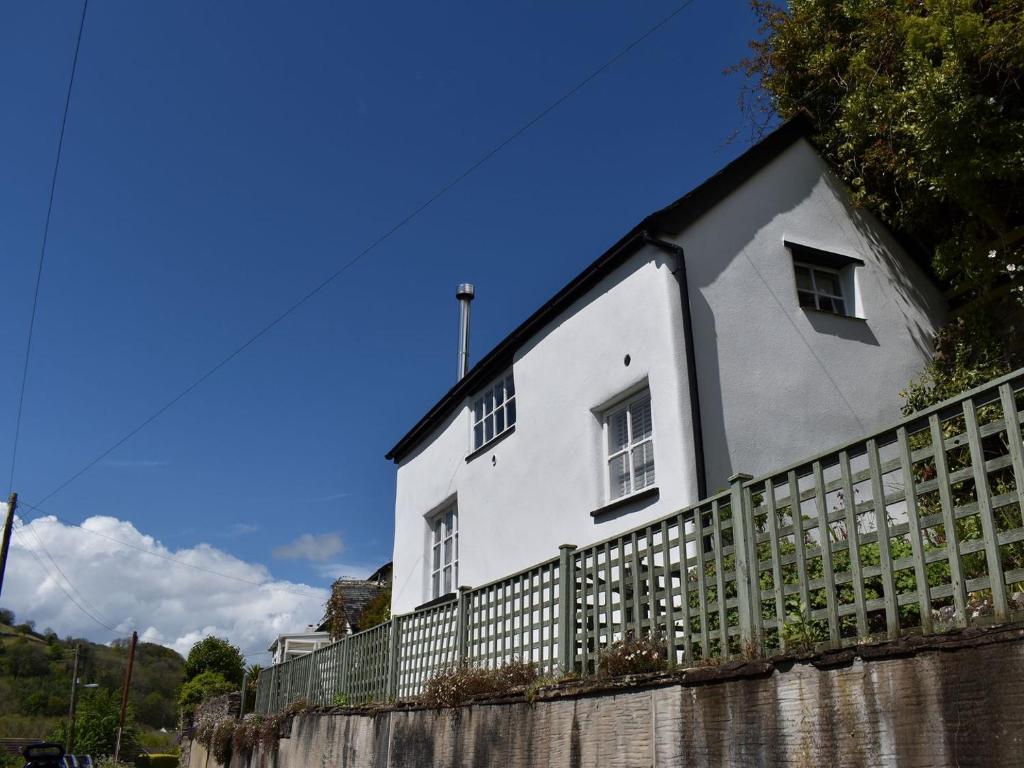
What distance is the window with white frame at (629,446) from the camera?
11.2 metres

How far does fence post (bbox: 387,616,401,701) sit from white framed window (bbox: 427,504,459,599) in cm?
375

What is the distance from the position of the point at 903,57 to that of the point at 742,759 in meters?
9.29

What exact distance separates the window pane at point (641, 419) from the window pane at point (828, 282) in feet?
10.3

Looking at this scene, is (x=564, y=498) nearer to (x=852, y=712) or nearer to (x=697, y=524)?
(x=697, y=524)

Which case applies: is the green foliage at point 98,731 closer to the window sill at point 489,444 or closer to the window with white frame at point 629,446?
the window sill at point 489,444

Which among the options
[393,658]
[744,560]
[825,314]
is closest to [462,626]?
[393,658]

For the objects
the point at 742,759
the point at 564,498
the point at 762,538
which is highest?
the point at 564,498

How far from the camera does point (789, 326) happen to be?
37.4 ft

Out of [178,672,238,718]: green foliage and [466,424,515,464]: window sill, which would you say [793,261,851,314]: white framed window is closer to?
[466,424,515,464]: window sill

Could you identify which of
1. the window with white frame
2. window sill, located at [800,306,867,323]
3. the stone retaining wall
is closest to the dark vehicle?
the stone retaining wall

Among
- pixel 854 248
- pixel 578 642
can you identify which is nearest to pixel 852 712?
pixel 578 642

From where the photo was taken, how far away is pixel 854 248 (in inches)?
500

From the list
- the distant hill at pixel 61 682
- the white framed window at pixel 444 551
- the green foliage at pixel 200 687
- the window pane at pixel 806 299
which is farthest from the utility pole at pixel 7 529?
the distant hill at pixel 61 682

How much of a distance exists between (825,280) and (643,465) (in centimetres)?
387
